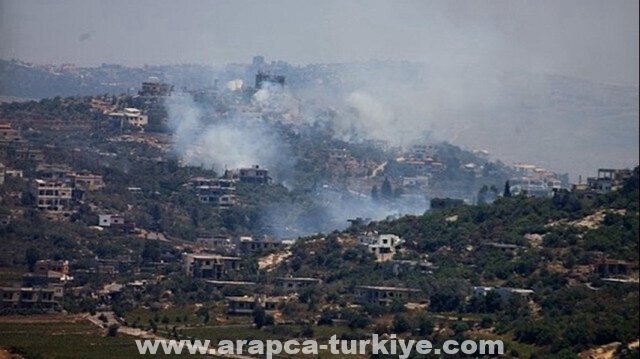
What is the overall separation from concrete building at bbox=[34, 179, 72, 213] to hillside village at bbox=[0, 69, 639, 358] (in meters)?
0.05

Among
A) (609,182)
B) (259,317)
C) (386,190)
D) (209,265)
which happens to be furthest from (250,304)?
(386,190)

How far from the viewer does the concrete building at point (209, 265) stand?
128 feet

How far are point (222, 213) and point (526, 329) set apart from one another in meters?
18.7

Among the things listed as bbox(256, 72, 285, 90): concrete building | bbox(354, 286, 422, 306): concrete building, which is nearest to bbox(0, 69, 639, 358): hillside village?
bbox(354, 286, 422, 306): concrete building

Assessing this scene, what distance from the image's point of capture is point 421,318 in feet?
106

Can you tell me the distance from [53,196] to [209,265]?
20.0ft

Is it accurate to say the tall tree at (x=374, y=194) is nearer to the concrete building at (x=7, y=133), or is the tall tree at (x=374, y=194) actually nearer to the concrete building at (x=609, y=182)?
the concrete building at (x=7, y=133)

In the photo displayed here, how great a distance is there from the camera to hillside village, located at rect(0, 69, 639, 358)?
32.8m

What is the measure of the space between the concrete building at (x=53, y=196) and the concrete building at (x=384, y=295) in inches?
388

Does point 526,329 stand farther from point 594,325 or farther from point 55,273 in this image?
point 55,273

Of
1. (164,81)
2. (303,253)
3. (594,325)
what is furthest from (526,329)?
(164,81)

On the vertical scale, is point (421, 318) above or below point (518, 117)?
below

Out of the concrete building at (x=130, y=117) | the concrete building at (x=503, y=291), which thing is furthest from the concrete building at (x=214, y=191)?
the concrete building at (x=503, y=291)

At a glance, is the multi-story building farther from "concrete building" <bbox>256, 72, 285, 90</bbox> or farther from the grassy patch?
the grassy patch
